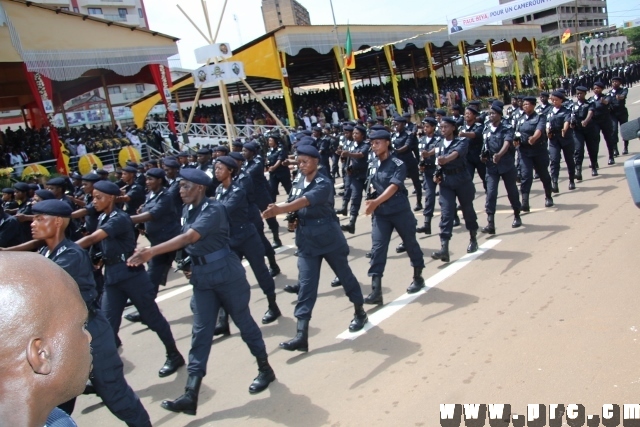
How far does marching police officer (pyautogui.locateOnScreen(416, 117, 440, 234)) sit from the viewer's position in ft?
25.9

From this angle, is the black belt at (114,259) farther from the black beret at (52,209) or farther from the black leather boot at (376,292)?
the black leather boot at (376,292)

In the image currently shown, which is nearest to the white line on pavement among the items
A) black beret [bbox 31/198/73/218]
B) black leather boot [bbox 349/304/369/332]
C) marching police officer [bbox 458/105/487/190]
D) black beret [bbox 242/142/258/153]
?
black leather boot [bbox 349/304/369/332]

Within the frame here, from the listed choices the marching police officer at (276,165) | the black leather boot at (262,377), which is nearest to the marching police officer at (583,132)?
the marching police officer at (276,165)

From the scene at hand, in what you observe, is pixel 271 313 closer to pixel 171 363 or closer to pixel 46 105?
pixel 171 363

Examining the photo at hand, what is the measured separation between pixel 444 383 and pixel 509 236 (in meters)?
3.93

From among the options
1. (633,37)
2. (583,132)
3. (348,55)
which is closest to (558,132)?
(583,132)

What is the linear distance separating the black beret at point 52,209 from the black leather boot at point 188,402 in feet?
4.92

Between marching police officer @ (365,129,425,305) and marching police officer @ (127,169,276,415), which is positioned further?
marching police officer @ (365,129,425,305)

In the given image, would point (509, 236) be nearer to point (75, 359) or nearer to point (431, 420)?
point (431, 420)

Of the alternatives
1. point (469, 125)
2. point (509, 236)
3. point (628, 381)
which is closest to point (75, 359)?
point (628, 381)

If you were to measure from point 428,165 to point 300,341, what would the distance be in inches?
161

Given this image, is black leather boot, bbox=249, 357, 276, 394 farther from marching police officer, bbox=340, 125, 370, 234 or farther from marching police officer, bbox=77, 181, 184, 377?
marching police officer, bbox=340, 125, 370, 234

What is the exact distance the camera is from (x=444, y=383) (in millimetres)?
3744

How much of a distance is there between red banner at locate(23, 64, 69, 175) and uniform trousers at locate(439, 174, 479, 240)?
1394 centimetres
